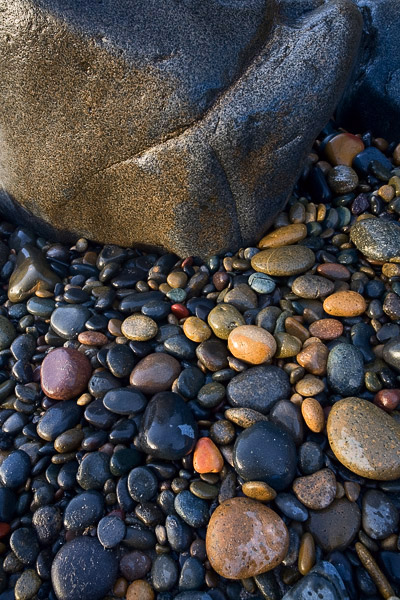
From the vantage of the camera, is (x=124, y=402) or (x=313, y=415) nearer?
(x=313, y=415)

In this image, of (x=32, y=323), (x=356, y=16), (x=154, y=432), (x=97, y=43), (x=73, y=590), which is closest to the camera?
(x=73, y=590)

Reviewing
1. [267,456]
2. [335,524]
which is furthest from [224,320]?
[335,524]

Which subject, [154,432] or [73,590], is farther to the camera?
[154,432]

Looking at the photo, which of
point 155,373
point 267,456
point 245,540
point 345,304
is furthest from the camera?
point 345,304

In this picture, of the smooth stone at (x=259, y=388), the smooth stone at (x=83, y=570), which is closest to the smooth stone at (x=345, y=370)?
the smooth stone at (x=259, y=388)

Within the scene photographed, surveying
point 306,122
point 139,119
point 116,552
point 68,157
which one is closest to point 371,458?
point 116,552

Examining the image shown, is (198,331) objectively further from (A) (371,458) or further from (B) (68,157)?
(B) (68,157)

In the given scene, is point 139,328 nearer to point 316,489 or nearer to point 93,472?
point 93,472

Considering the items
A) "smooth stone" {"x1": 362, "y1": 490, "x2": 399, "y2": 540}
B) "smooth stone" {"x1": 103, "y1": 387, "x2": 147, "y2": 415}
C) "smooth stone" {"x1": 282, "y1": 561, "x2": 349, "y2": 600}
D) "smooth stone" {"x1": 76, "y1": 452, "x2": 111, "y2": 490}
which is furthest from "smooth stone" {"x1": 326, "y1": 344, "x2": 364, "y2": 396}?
"smooth stone" {"x1": 76, "y1": 452, "x2": 111, "y2": 490}

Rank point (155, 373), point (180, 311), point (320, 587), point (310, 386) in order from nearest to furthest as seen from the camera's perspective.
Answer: point (320, 587), point (310, 386), point (155, 373), point (180, 311)
